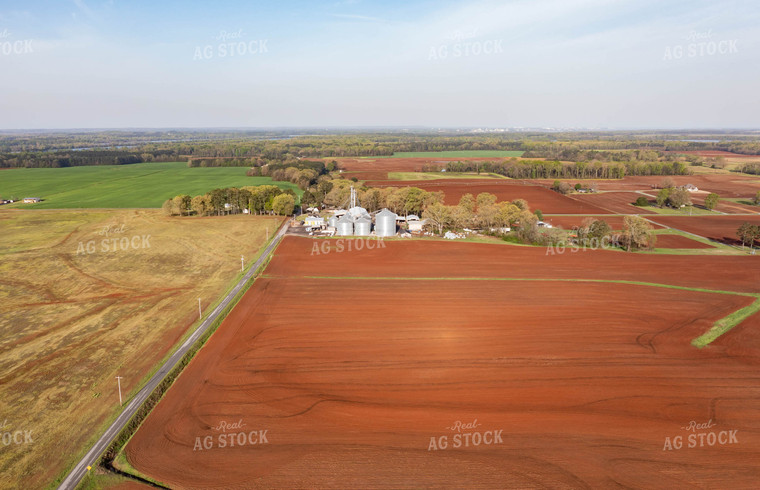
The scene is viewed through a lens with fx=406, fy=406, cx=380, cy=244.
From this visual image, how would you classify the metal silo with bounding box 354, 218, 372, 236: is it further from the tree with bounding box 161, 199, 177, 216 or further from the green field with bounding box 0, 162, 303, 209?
the green field with bounding box 0, 162, 303, 209

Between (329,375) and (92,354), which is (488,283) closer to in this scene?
(329,375)

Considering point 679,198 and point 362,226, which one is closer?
point 362,226

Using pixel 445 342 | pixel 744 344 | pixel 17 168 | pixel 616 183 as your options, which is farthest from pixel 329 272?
pixel 17 168

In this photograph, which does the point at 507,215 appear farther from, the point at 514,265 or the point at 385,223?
the point at 385,223

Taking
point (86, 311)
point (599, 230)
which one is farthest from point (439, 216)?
point (86, 311)

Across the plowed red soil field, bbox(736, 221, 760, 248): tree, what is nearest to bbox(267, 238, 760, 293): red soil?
bbox(736, 221, 760, 248): tree

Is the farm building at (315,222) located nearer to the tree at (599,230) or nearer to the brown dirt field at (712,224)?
the tree at (599,230)
